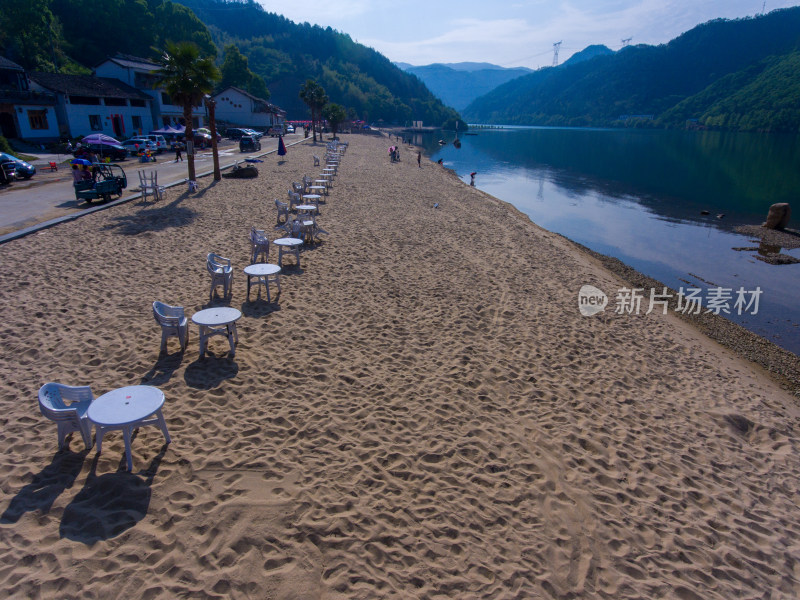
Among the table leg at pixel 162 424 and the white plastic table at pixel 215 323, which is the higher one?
the white plastic table at pixel 215 323

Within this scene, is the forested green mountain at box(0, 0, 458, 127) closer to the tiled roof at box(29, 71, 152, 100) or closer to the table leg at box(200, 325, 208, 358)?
the tiled roof at box(29, 71, 152, 100)

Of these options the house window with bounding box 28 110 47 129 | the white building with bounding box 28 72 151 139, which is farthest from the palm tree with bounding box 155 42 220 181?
the white building with bounding box 28 72 151 139

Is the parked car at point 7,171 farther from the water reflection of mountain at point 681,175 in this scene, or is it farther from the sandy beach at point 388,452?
the water reflection of mountain at point 681,175

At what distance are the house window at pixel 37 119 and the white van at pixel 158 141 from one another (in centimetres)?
749

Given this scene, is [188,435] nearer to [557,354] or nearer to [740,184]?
[557,354]

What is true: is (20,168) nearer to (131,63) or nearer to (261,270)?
(261,270)

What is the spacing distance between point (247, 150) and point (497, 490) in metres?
39.3

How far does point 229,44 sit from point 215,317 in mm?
148934

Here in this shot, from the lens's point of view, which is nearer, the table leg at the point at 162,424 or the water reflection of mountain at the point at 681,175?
the table leg at the point at 162,424

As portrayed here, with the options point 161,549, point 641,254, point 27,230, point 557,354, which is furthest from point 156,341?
point 641,254

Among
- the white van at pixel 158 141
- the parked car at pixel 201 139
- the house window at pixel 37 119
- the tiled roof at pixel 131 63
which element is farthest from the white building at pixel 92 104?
the parked car at pixel 201 139

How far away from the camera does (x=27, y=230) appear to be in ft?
41.0

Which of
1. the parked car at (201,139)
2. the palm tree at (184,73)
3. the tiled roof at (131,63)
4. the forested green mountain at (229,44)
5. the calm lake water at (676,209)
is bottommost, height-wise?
the calm lake water at (676,209)

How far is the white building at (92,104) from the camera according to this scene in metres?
38.9
